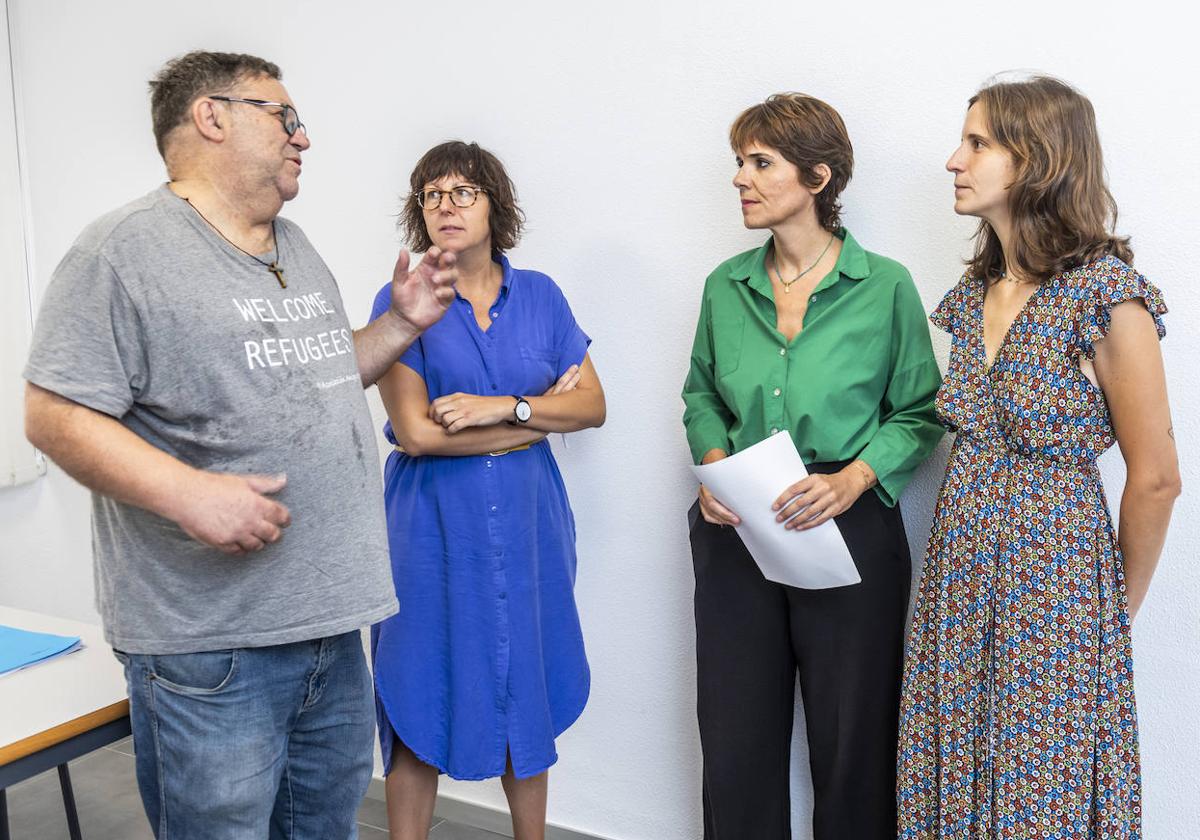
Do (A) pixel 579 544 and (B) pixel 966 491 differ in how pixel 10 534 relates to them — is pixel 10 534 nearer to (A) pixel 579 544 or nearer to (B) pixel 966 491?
(A) pixel 579 544

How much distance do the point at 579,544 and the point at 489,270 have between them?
32.0 inches

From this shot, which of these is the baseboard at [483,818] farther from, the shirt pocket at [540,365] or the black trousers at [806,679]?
the shirt pocket at [540,365]

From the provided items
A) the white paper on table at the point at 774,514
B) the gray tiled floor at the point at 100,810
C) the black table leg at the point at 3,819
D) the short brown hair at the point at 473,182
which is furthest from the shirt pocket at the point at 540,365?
the gray tiled floor at the point at 100,810

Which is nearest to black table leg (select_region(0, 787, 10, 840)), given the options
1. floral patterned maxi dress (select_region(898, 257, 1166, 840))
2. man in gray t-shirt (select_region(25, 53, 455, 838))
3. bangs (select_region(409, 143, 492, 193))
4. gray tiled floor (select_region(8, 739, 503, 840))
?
man in gray t-shirt (select_region(25, 53, 455, 838))

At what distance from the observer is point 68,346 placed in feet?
4.50

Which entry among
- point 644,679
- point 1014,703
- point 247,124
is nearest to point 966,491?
point 1014,703

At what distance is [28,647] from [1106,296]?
1.92 metres

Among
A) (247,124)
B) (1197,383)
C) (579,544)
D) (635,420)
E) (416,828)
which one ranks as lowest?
(416,828)

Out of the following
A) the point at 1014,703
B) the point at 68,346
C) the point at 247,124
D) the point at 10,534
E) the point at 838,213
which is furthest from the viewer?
the point at 10,534

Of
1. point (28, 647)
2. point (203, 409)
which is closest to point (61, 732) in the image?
point (28, 647)

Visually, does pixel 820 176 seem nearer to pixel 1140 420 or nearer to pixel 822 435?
pixel 822 435

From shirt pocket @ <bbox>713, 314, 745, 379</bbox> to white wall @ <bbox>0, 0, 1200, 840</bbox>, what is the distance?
0.34 metres

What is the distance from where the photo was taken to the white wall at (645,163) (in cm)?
201

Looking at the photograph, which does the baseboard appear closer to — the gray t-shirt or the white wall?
the white wall
